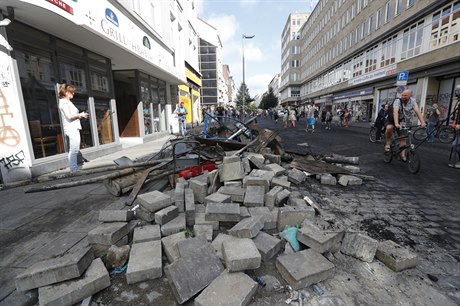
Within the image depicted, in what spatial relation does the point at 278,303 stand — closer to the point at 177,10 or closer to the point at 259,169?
the point at 259,169

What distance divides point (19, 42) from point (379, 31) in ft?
98.5

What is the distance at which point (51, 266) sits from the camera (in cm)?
181

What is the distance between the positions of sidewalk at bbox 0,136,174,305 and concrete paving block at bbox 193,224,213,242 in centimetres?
126

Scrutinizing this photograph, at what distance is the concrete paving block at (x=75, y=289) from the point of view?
65.7 inches

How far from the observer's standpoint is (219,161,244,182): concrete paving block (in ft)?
12.2

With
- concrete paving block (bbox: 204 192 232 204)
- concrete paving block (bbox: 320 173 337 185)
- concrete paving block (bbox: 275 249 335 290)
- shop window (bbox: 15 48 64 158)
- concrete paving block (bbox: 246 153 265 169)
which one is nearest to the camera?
concrete paving block (bbox: 275 249 335 290)

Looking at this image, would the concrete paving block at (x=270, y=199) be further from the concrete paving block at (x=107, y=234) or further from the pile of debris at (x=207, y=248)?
the concrete paving block at (x=107, y=234)

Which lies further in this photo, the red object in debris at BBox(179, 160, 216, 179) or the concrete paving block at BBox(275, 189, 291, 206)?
the red object in debris at BBox(179, 160, 216, 179)

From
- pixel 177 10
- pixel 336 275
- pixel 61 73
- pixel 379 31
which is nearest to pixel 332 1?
pixel 379 31

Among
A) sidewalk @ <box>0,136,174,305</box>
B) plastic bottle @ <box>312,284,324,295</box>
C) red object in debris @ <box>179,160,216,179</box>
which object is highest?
red object in debris @ <box>179,160,216,179</box>

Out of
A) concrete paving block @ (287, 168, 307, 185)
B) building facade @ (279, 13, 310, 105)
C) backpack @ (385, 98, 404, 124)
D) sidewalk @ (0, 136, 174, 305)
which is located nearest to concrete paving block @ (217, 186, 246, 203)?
concrete paving block @ (287, 168, 307, 185)

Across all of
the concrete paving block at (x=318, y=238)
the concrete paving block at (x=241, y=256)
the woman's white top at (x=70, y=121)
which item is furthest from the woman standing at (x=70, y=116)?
the concrete paving block at (x=318, y=238)

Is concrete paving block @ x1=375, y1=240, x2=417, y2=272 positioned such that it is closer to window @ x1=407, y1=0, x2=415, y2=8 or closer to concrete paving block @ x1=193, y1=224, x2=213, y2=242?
concrete paving block @ x1=193, y1=224, x2=213, y2=242

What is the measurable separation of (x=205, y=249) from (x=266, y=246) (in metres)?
0.63
